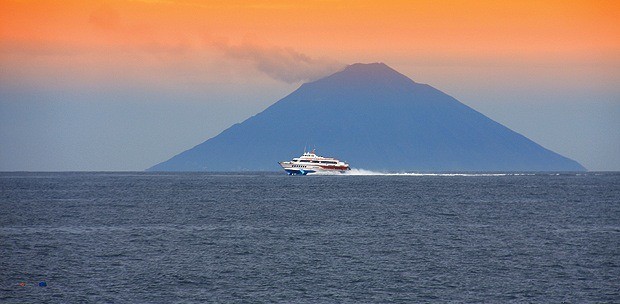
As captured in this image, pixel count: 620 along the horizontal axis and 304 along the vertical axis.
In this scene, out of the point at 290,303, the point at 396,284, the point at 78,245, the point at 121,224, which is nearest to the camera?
the point at 290,303

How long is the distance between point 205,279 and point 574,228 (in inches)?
1841

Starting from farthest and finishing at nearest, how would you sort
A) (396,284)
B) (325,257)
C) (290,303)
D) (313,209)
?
(313,209) → (325,257) → (396,284) → (290,303)

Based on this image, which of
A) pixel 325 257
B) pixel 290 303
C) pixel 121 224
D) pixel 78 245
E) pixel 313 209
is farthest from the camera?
pixel 313 209

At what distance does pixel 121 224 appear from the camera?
9219cm

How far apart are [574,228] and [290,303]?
159ft

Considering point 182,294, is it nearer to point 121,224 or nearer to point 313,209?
point 121,224

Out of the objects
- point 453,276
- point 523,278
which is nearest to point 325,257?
point 453,276

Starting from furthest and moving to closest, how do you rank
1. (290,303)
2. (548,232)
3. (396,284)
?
(548,232)
(396,284)
(290,303)

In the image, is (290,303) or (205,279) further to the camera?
(205,279)

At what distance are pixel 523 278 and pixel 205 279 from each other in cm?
2054

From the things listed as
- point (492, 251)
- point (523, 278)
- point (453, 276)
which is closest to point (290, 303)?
point (453, 276)

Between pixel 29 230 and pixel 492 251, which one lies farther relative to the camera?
pixel 29 230

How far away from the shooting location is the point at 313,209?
376 feet

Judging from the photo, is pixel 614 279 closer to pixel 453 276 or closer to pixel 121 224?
pixel 453 276
